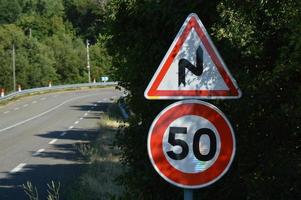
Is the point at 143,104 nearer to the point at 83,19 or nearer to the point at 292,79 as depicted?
the point at 292,79

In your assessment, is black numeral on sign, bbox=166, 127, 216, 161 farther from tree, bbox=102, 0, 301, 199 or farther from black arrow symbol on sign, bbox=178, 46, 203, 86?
tree, bbox=102, 0, 301, 199

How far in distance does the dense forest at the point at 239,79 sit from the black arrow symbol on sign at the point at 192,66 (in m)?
0.71

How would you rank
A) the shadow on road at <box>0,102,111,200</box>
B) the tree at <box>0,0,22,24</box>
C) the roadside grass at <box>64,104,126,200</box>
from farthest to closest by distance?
the tree at <box>0,0,22,24</box> < the shadow on road at <box>0,102,111,200</box> < the roadside grass at <box>64,104,126,200</box>

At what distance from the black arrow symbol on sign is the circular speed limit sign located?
9.7 inches

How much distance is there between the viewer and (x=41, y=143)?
782 inches

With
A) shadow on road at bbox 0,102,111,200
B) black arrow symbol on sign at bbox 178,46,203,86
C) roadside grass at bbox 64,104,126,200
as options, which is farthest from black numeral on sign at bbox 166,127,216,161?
shadow on road at bbox 0,102,111,200

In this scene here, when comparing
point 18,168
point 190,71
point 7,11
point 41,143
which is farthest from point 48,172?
point 7,11

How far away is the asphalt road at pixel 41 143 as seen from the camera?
12.2 meters

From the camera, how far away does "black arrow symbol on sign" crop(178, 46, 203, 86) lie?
393 cm

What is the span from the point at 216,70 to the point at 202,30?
0.90 feet

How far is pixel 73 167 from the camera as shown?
13766 mm

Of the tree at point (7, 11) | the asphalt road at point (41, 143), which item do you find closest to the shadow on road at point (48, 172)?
the asphalt road at point (41, 143)

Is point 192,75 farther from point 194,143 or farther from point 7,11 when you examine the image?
point 7,11

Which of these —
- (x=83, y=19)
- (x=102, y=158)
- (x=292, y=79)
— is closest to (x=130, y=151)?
(x=292, y=79)
